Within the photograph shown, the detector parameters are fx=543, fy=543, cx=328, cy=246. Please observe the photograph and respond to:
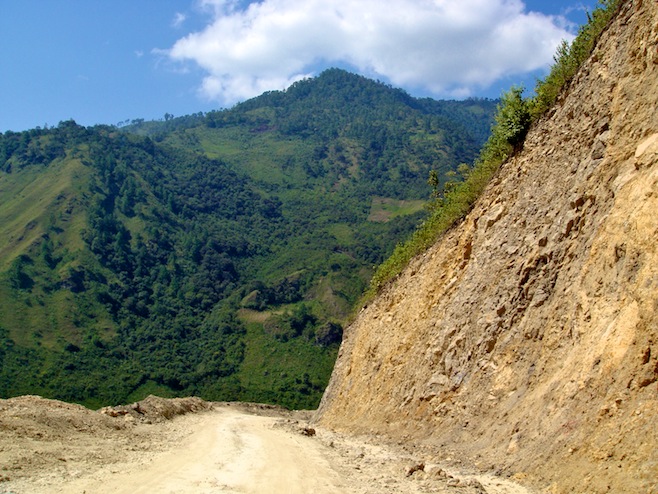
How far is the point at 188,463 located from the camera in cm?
1229

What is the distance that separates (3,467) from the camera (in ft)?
32.7

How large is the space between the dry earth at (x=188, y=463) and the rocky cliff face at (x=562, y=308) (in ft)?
3.98

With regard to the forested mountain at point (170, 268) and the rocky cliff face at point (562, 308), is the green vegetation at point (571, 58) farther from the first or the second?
the forested mountain at point (170, 268)

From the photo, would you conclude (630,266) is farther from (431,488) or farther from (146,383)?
(146,383)

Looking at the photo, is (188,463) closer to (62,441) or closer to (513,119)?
(62,441)

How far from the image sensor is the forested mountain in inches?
3351

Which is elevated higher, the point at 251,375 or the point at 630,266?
the point at 630,266

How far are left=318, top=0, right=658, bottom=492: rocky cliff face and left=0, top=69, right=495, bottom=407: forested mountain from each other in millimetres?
66832

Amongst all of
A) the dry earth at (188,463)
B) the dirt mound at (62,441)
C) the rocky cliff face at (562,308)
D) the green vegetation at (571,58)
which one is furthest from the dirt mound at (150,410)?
the green vegetation at (571,58)

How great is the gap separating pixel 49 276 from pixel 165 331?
23.6m

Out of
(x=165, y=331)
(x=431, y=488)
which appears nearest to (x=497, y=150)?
(x=431, y=488)

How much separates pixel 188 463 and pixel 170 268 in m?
126

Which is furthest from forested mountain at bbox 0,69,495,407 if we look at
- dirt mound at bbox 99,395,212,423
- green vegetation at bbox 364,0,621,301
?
green vegetation at bbox 364,0,621,301

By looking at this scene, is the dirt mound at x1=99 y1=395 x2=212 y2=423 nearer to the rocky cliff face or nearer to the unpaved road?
the unpaved road
